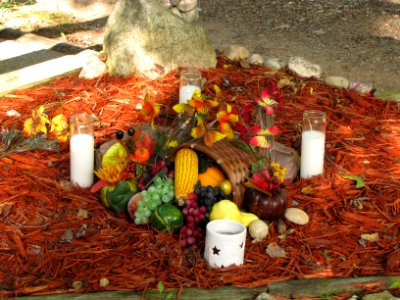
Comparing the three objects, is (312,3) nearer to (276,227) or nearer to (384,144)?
(384,144)

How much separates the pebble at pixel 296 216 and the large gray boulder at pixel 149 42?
1.89m

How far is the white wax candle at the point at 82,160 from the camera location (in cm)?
385

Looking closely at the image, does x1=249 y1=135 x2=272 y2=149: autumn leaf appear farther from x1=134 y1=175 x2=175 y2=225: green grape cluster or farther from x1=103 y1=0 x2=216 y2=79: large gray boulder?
x1=103 y1=0 x2=216 y2=79: large gray boulder

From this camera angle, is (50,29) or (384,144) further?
(50,29)

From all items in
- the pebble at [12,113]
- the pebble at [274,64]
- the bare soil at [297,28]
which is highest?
the pebble at [274,64]

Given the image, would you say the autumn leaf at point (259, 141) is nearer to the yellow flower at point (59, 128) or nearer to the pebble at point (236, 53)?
the yellow flower at point (59, 128)

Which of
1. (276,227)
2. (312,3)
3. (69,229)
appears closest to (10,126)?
(69,229)

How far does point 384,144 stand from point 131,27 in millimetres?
1936

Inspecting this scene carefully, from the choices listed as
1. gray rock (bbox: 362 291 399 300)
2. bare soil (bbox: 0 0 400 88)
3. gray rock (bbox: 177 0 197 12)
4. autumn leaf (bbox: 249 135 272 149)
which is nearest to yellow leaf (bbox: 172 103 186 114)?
autumn leaf (bbox: 249 135 272 149)

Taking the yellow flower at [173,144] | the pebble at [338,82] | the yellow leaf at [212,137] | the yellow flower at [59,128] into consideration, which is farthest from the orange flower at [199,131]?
the pebble at [338,82]

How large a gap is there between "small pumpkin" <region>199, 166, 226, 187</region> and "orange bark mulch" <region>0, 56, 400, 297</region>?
37 cm

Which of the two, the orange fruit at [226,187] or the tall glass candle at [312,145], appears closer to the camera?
the orange fruit at [226,187]

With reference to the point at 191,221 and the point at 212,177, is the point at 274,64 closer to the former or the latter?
the point at 212,177

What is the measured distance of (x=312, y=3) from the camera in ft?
26.1
